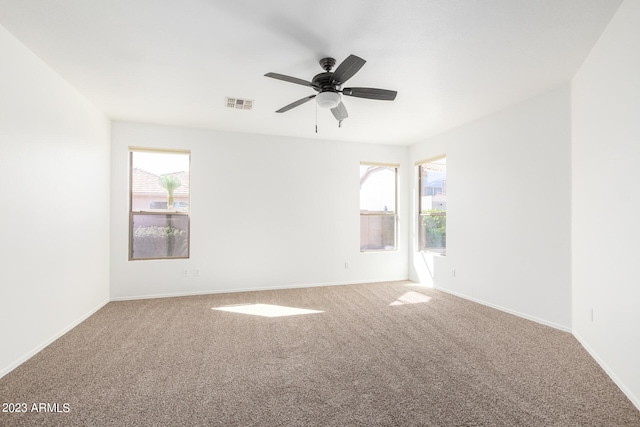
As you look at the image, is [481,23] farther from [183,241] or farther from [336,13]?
[183,241]

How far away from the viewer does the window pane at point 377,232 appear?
579 centimetres

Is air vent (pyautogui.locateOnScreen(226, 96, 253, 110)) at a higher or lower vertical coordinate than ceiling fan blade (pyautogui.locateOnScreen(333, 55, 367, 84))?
higher

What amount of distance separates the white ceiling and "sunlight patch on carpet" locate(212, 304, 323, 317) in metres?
2.68

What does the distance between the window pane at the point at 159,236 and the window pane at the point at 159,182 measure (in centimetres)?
15

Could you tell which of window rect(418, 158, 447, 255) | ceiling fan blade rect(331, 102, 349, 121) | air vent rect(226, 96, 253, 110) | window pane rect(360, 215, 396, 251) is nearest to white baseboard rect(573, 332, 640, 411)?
window rect(418, 158, 447, 255)

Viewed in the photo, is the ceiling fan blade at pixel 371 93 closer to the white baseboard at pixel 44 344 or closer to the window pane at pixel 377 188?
the window pane at pixel 377 188

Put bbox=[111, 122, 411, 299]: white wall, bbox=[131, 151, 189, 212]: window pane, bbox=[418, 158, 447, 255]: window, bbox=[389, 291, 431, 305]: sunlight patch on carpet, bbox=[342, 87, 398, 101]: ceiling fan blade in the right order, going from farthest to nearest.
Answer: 1. bbox=[418, 158, 447, 255]: window
2. bbox=[131, 151, 189, 212]: window pane
3. bbox=[111, 122, 411, 299]: white wall
4. bbox=[389, 291, 431, 305]: sunlight patch on carpet
5. bbox=[342, 87, 398, 101]: ceiling fan blade

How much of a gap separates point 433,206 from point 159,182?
185 inches

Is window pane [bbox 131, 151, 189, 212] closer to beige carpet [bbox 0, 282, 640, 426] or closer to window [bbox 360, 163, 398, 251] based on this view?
beige carpet [bbox 0, 282, 640, 426]

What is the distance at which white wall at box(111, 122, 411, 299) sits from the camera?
4.55 m

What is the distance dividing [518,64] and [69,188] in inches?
A: 188

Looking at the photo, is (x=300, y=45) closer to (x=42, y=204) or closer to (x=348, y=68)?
(x=348, y=68)

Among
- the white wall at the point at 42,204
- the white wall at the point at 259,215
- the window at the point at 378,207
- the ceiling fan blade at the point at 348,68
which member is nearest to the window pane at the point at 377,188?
the window at the point at 378,207

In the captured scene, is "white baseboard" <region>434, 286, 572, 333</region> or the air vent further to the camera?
the air vent
